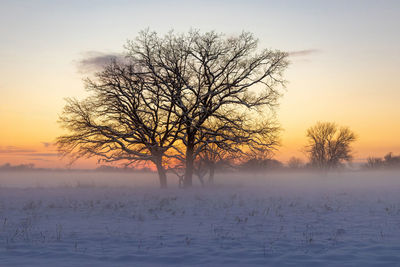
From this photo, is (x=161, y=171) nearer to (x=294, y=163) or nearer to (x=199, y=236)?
(x=199, y=236)

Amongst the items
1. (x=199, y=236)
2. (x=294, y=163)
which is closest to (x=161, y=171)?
(x=199, y=236)

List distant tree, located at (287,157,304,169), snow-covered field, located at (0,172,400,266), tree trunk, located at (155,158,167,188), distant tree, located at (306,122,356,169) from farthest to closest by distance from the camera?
distant tree, located at (287,157,304,169) → distant tree, located at (306,122,356,169) → tree trunk, located at (155,158,167,188) → snow-covered field, located at (0,172,400,266)

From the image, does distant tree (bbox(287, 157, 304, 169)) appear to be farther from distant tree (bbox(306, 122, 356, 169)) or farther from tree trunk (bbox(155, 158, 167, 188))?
tree trunk (bbox(155, 158, 167, 188))

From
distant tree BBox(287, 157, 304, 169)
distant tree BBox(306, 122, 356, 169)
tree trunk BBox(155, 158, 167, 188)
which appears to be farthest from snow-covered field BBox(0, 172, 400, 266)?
distant tree BBox(287, 157, 304, 169)

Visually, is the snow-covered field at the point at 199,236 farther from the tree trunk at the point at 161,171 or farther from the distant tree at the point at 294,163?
the distant tree at the point at 294,163

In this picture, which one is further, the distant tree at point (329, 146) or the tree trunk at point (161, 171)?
the distant tree at point (329, 146)

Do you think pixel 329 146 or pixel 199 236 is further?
pixel 329 146

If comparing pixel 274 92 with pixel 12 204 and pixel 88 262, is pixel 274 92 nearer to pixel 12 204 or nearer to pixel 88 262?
pixel 12 204

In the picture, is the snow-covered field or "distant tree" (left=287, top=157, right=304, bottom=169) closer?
the snow-covered field

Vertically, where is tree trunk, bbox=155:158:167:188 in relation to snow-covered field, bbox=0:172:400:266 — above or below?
above

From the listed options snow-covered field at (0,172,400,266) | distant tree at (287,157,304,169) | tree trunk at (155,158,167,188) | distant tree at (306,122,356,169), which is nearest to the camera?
snow-covered field at (0,172,400,266)

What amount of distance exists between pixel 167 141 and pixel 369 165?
102m

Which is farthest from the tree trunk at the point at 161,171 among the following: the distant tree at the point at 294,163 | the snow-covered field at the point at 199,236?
the distant tree at the point at 294,163

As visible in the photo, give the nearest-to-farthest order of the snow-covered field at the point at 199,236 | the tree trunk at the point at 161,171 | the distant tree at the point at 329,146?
the snow-covered field at the point at 199,236 < the tree trunk at the point at 161,171 < the distant tree at the point at 329,146
